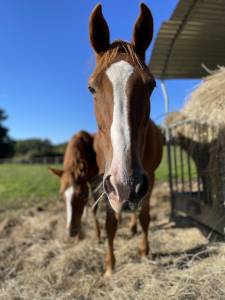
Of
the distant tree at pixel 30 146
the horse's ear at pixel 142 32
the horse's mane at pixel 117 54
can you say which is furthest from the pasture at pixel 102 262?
the distant tree at pixel 30 146

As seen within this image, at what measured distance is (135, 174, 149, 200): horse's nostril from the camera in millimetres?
2305

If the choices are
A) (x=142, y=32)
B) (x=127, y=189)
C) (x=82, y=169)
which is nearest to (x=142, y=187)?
(x=127, y=189)

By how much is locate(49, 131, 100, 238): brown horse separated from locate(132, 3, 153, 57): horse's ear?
2.34 metres

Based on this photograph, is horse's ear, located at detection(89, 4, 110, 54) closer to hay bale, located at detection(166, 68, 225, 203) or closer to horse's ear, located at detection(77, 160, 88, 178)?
hay bale, located at detection(166, 68, 225, 203)

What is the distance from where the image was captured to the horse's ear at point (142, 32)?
3082 mm

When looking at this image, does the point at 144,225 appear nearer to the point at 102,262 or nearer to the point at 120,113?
the point at 102,262

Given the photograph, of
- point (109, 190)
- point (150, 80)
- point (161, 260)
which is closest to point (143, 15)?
point (150, 80)

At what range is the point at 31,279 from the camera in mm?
3857

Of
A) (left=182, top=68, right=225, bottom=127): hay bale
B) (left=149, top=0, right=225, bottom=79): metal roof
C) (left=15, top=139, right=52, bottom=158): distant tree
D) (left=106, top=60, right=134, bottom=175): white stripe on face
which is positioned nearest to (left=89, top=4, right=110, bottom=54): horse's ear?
(left=106, top=60, right=134, bottom=175): white stripe on face

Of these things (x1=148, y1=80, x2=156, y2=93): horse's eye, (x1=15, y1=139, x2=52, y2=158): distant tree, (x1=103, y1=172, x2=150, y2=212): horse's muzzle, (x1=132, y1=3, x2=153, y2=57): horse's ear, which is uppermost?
(x1=15, y1=139, x2=52, y2=158): distant tree

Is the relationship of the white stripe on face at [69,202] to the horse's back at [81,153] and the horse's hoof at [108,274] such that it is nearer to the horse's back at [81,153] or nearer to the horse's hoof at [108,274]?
the horse's back at [81,153]

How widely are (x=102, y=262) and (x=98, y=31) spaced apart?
9.06 feet

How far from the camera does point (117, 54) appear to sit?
289cm

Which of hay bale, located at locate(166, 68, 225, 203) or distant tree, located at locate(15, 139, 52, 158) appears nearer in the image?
hay bale, located at locate(166, 68, 225, 203)
